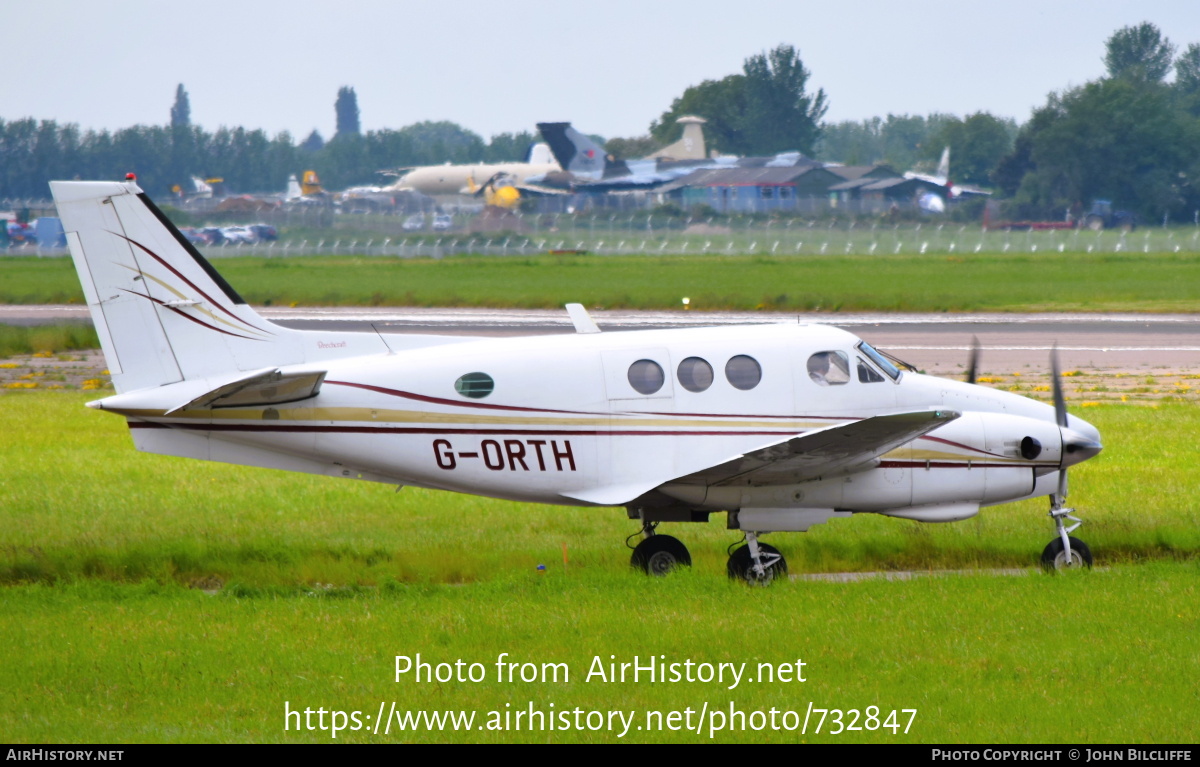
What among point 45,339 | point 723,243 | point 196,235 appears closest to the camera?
point 45,339

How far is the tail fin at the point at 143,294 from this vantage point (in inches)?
483

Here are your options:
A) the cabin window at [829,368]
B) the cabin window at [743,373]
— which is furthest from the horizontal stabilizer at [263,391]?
the cabin window at [829,368]

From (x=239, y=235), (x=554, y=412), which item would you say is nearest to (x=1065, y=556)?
(x=554, y=412)

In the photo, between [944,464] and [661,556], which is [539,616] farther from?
[944,464]

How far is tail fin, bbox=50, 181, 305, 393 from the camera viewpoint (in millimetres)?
12266

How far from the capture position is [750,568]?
12172mm

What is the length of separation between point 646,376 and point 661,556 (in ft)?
6.17

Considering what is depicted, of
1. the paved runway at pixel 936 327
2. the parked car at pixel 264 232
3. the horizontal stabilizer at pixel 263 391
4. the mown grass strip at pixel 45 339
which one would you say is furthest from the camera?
the parked car at pixel 264 232

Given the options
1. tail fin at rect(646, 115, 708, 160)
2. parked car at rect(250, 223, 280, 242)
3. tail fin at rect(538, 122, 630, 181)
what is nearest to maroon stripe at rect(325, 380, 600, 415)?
parked car at rect(250, 223, 280, 242)

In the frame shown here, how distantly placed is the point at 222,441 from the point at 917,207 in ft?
332

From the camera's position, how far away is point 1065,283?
55156 mm

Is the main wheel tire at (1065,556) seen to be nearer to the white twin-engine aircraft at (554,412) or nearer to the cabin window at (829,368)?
the white twin-engine aircraft at (554,412)

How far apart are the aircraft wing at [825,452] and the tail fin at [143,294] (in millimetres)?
4983

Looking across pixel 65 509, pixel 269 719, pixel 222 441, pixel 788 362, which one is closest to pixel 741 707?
pixel 269 719
